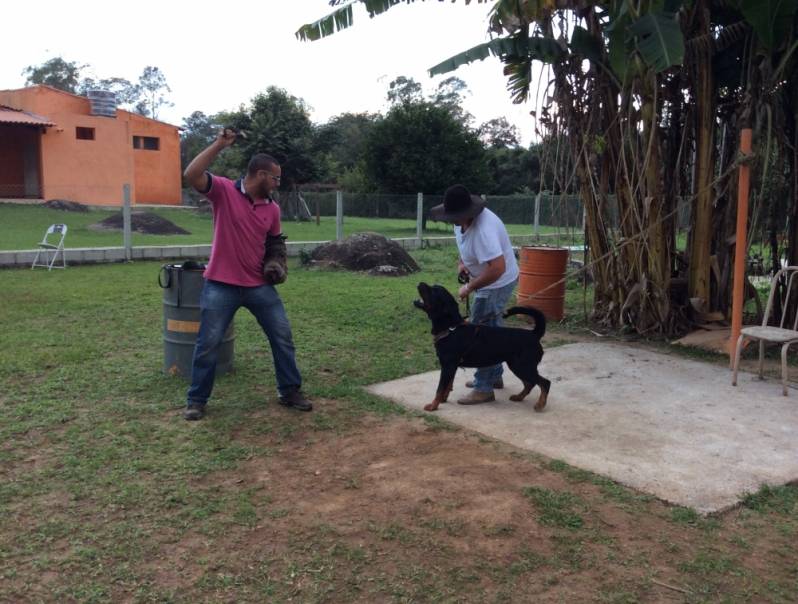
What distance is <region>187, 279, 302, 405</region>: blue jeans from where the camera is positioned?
5.02m

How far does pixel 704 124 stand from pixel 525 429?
15.1ft

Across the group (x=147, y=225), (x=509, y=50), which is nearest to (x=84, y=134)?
(x=147, y=225)

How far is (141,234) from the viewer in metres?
→ 21.3

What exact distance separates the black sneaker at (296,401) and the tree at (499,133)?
5080 centimetres

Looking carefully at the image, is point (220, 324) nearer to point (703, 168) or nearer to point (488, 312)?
point (488, 312)

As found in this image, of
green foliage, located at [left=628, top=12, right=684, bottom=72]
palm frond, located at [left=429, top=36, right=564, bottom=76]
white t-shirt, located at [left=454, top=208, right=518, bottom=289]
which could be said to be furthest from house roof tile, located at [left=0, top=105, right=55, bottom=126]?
white t-shirt, located at [left=454, top=208, right=518, bottom=289]

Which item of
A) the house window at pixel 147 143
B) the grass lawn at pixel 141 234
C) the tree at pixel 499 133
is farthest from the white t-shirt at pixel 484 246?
the tree at pixel 499 133

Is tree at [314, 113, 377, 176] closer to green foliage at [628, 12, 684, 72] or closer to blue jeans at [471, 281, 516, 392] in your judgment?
green foliage at [628, 12, 684, 72]

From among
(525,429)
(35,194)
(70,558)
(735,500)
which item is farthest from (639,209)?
(35,194)

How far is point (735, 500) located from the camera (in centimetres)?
373

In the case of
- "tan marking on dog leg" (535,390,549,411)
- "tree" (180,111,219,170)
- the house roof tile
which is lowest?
"tan marking on dog leg" (535,390,549,411)

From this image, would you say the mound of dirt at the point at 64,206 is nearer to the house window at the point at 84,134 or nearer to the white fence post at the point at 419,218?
the house window at the point at 84,134

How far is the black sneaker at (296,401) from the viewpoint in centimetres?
521

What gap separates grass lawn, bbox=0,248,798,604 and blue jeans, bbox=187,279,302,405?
0.86ft
